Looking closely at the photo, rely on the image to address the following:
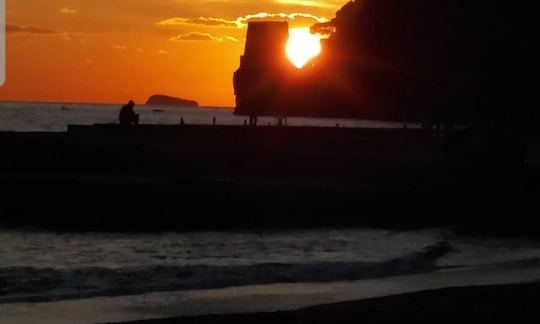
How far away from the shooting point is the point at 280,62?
305 ft

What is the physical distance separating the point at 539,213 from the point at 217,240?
1159 cm

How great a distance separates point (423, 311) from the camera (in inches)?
534

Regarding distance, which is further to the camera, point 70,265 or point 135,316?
point 70,265

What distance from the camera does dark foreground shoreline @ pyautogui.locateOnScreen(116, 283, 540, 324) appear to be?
12867mm

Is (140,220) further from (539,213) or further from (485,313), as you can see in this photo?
(485,313)

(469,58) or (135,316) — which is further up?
(469,58)

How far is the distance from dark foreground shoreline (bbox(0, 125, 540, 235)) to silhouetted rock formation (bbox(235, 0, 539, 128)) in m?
19.4

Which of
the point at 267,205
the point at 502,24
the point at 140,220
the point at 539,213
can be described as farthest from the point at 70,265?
the point at 502,24

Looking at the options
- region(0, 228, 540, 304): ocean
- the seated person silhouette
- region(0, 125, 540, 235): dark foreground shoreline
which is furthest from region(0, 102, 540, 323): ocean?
the seated person silhouette

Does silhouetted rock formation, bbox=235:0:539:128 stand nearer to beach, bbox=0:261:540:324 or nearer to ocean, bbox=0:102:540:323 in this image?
ocean, bbox=0:102:540:323

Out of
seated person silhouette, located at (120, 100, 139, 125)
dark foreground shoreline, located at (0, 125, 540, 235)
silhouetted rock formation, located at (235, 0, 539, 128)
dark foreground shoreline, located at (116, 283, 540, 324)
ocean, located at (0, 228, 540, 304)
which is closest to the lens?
dark foreground shoreline, located at (116, 283, 540, 324)

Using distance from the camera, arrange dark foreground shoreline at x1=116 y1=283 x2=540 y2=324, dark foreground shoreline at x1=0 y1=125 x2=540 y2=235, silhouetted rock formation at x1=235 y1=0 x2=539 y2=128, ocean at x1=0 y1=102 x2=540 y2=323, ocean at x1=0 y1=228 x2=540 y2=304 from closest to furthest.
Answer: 1. dark foreground shoreline at x1=116 y1=283 x2=540 y2=324
2. ocean at x1=0 y1=102 x2=540 y2=323
3. ocean at x1=0 y1=228 x2=540 y2=304
4. dark foreground shoreline at x1=0 y1=125 x2=540 y2=235
5. silhouetted rock formation at x1=235 y1=0 x2=539 y2=128

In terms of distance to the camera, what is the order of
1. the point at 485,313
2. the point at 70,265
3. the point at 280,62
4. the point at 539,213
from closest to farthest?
the point at 485,313, the point at 70,265, the point at 539,213, the point at 280,62

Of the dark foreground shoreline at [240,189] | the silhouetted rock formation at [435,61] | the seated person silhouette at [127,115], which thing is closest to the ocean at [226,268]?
the dark foreground shoreline at [240,189]
